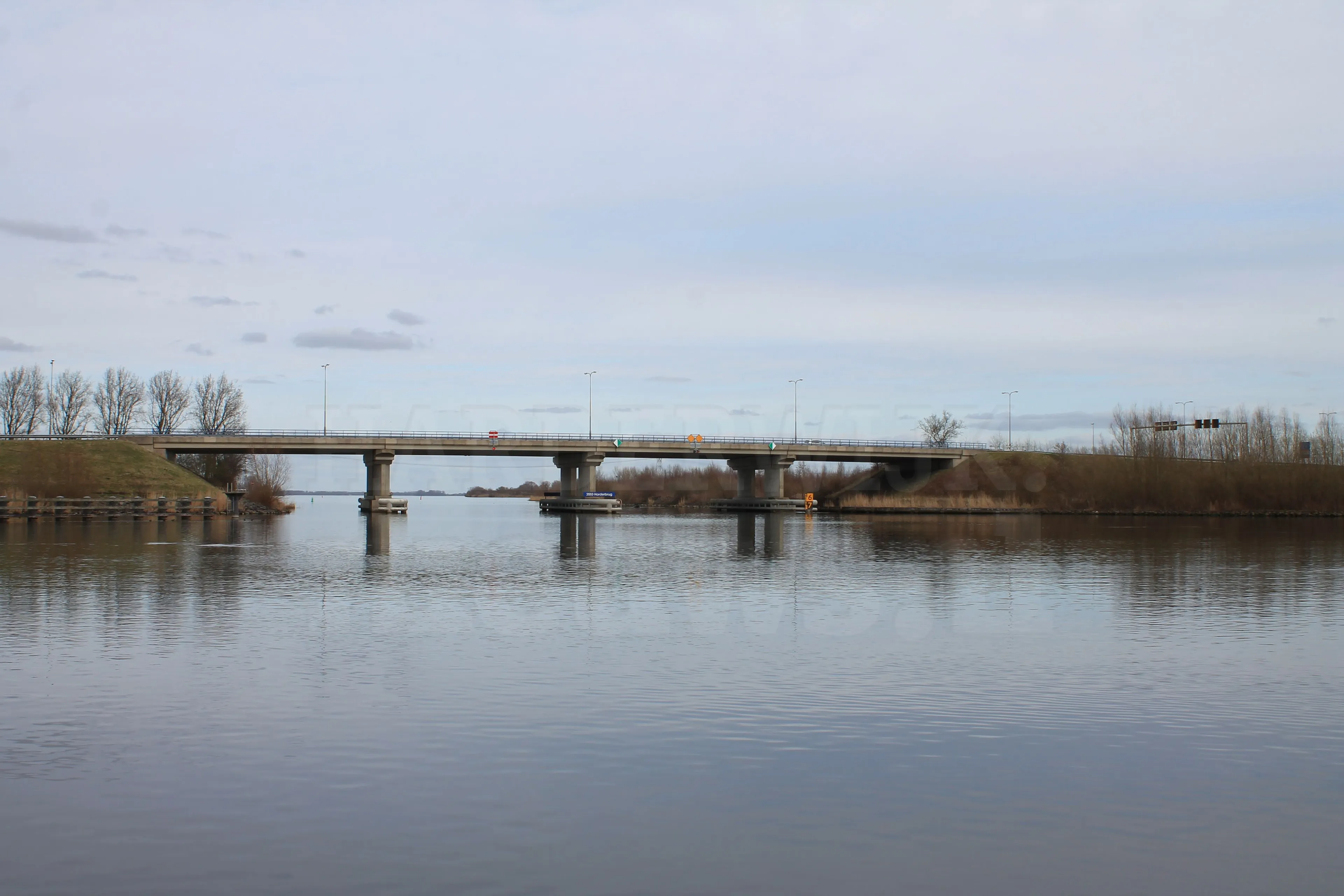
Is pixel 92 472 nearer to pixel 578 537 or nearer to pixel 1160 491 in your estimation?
pixel 578 537

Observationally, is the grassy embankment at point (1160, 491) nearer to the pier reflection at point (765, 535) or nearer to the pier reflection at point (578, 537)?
the pier reflection at point (765, 535)

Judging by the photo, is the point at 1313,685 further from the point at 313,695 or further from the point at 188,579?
the point at 188,579

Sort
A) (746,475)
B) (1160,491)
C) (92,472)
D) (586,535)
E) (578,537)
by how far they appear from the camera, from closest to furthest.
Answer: (578,537), (586,535), (92,472), (1160,491), (746,475)

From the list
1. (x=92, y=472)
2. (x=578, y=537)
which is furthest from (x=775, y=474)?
(x=92, y=472)

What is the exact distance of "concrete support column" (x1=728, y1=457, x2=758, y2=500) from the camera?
148 metres

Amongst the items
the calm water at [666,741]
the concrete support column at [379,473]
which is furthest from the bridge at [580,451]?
the calm water at [666,741]

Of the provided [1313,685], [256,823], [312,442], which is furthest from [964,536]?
[312,442]

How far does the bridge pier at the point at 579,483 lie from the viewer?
137 meters

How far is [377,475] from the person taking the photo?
128 m

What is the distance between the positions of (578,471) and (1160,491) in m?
66.7

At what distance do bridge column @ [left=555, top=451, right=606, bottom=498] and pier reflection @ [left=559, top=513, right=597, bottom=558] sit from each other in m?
17.4

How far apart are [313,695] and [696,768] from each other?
6876mm

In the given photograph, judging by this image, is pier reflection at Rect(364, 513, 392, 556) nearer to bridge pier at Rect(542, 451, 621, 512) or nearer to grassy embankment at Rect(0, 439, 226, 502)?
grassy embankment at Rect(0, 439, 226, 502)

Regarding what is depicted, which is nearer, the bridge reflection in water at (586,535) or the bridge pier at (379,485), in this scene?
the bridge reflection in water at (586,535)
